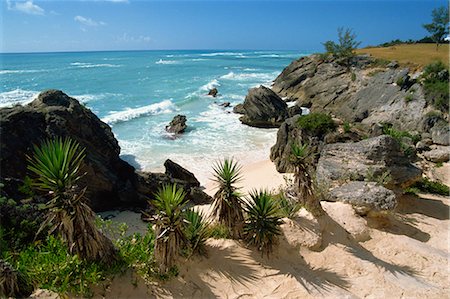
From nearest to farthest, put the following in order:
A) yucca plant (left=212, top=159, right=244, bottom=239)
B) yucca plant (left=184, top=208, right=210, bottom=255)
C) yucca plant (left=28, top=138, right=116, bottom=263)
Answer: yucca plant (left=28, top=138, right=116, bottom=263), yucca plant (left=184, top=208, right=210, bottom=255), yucca plant (left=212, top=159, right=244, bottom=239)

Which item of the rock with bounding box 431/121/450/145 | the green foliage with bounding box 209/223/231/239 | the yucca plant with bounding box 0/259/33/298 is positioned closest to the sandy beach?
the green foliage with bounding box 209/223/231/239

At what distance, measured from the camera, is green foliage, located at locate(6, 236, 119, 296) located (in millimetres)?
5957

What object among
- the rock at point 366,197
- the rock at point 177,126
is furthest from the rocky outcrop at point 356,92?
the rock at point 366,197

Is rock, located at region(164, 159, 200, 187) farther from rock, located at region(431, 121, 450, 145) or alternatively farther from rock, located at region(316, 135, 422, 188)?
rock, located at region(431, 121, 450, 145)

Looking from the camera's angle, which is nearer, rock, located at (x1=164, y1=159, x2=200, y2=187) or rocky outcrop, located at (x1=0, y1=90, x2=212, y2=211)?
rocky outcrop, located at (x1=0, y1=90, x2=212, y2=211)

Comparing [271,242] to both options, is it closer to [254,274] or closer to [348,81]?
[254,274]

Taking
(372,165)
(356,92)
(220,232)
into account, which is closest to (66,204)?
(220,232)

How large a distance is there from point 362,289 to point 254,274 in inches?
97.3

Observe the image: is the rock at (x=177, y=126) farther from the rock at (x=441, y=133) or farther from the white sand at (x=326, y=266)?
the white sand at (x=326, y=266)

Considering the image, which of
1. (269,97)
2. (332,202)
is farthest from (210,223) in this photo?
(269,97)

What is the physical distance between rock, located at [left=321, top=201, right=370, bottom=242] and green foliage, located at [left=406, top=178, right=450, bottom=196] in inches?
200

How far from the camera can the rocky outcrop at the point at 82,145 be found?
38.7 feet

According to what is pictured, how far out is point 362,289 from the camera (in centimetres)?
765

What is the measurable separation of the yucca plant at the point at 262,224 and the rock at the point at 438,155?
15.1 meters
